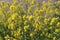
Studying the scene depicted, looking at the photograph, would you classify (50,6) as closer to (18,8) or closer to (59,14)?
(59,14)

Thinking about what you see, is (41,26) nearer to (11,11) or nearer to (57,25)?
(57,25)

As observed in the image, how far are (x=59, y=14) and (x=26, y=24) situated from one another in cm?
55

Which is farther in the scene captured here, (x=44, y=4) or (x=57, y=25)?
(x=44, y=4)

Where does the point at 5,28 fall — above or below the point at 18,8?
below

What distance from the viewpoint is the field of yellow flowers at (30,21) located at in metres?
4.36

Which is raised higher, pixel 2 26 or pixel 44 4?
pixel 44 4

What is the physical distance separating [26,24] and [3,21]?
422 mm

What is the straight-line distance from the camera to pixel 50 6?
15.5 ft

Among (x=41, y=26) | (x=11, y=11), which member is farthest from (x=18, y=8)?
(x=41, y=26)

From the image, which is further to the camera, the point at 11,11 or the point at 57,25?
the point at 11,11

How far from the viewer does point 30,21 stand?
443 centimetres

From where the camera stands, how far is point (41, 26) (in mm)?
4363

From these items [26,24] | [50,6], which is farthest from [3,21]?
[50,6]

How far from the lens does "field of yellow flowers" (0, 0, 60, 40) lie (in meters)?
4.36
